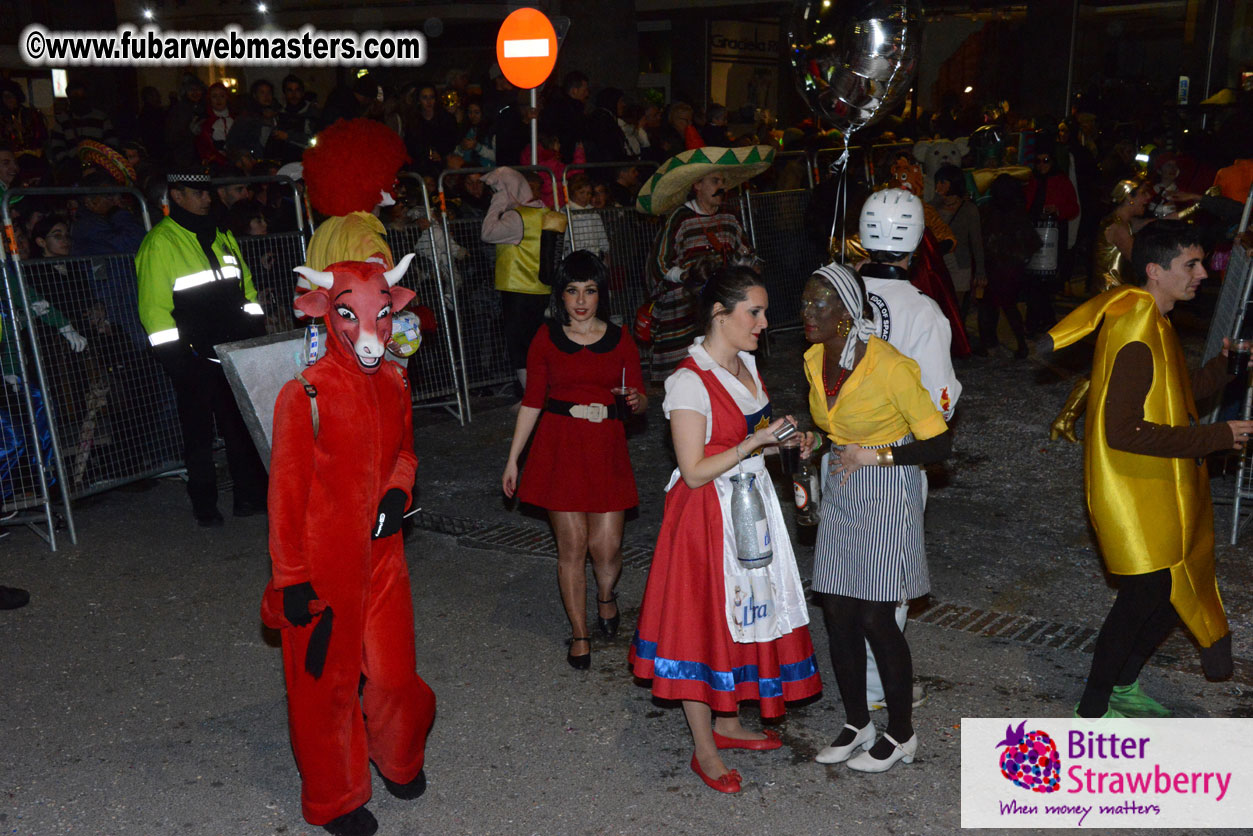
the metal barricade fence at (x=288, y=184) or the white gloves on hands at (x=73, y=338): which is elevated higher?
the metal barricade fence at (x=288, y=184)

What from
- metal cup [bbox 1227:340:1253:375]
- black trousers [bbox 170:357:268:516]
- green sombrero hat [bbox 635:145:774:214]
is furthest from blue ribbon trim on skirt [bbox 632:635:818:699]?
green sombrero hat [bbox 635:145:774:214]

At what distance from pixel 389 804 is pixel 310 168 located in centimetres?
380

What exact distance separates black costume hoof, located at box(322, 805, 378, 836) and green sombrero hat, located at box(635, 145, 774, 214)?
5.45m

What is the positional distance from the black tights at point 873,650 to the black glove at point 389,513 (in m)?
1.47

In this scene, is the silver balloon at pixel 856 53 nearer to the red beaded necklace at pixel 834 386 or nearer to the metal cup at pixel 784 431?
the red beaded necklace at pixel 834 386

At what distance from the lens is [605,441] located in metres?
4.89

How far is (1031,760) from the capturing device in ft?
13.0

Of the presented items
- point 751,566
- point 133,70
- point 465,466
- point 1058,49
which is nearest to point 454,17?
point 133,70

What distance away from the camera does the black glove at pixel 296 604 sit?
3.46m

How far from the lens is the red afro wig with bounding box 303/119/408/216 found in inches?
247

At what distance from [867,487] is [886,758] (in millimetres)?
961

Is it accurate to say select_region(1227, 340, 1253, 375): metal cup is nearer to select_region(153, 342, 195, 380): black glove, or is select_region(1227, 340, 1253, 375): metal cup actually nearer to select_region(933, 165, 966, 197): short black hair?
select_region(153, 342, 195, 380): black glove

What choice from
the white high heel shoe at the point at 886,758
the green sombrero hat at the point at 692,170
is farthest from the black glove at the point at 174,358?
the white high heel shoe at the point at 886,758

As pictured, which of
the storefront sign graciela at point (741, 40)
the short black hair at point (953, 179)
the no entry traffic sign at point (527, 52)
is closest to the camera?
the no entry traffic sign at point (527, 52)
